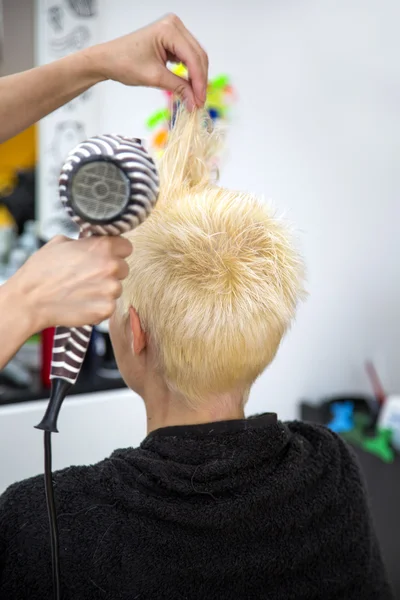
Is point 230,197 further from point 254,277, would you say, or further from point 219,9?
point 219,9

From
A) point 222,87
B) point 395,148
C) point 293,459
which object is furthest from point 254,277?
point 395,148

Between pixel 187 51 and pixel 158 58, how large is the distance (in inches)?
2.3

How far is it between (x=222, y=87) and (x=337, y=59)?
58 cm

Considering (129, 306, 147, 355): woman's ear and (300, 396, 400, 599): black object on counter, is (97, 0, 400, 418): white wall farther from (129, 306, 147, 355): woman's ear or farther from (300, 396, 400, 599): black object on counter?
(129, 306, 147, 355): woman's ear

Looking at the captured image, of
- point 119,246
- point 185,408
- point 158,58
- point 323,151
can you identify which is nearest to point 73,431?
point 185,408

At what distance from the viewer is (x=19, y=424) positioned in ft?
5.62

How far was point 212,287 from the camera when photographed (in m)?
0.96

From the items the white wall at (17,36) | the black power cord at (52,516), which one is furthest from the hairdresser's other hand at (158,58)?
the white wall at (17,36)

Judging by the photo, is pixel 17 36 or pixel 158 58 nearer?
pixel 158 58

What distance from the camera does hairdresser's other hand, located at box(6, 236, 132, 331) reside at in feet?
2.12

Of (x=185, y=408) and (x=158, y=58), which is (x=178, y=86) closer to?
(x=158, y=58)

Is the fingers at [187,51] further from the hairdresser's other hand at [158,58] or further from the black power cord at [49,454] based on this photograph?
the black power cord at [49,454]

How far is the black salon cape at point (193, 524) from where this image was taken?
898 mm

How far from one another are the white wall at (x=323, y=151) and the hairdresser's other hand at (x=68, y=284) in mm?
1779
